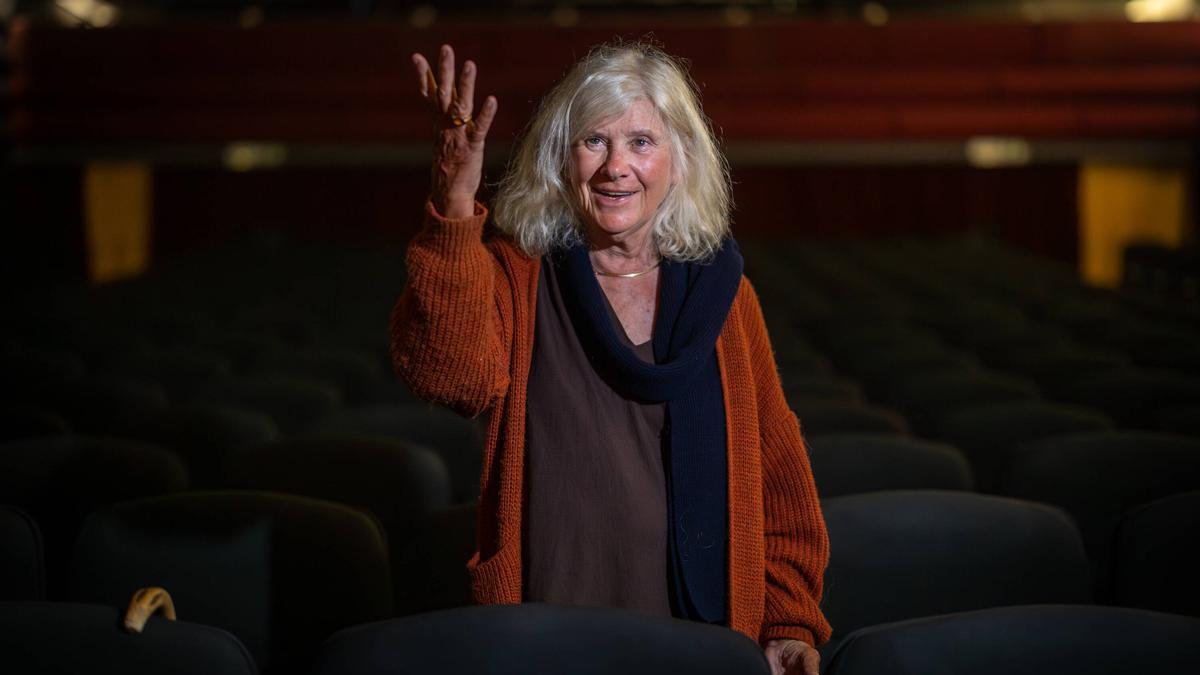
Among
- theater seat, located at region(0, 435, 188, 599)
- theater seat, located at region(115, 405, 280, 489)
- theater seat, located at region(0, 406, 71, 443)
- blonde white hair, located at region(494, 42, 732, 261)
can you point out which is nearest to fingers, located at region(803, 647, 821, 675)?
blonde white hair, located at region(494, 42, 732, 261)

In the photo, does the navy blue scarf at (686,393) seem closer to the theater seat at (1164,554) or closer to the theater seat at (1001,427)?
the theater seat at (1164,554)

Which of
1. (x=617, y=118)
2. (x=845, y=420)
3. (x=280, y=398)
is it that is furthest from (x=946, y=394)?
(x=617, y=118)

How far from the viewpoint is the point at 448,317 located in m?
1.42

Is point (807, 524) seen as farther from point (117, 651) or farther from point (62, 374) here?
point (62, 374)

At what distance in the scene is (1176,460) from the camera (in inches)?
110

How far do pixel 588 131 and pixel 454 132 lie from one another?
25 cm

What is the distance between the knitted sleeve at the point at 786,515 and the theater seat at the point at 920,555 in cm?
60

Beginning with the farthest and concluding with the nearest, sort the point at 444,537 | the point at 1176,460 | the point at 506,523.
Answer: the point at 1176,460 → the point at 444,537 → the point at 506,523

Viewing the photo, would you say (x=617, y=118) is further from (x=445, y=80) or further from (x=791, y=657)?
(x=791, y=657)

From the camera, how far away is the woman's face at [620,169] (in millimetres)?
1565

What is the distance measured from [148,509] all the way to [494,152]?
10205 millimetres

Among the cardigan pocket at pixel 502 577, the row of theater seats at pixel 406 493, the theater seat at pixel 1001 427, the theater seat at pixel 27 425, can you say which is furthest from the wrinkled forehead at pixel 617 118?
the theater seat at pixel 27 425

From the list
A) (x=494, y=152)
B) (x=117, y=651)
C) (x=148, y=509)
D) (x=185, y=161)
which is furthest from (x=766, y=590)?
(x=185, y=161)

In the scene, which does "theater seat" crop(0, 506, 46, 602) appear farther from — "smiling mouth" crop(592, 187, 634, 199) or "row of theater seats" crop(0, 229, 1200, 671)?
"smiling mouth" crop(592, 187, 634, 199)
